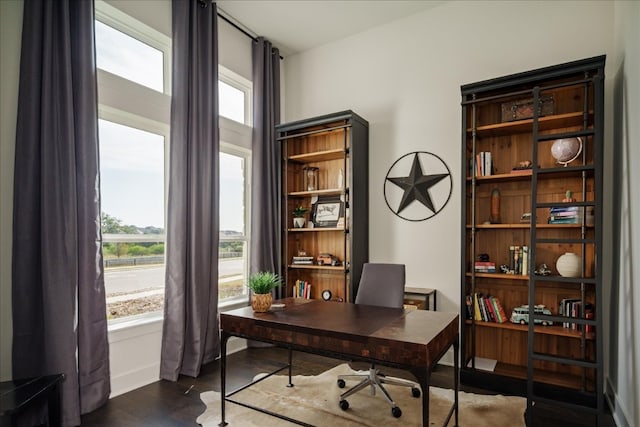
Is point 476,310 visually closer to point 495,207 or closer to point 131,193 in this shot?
point 495,207

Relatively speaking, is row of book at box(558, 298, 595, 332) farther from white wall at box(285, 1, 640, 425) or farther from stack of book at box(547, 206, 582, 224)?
stack of book at box(547, 206, 582, 224)

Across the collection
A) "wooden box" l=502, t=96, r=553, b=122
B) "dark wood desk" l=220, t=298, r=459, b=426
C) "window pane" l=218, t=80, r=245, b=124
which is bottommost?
"dark wood desk" l=220, t=298, r=459, b=426

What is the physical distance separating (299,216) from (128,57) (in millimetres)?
2306

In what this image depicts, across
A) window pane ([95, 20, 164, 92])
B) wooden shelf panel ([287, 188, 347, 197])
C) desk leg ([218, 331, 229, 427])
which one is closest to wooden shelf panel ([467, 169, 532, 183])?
wooden shelf panel ([287, 188, 347, 197])

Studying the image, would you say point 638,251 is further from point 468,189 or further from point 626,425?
point 468,189

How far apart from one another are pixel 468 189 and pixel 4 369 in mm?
3679

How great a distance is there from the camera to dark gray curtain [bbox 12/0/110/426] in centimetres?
239

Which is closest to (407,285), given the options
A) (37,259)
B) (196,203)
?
(196,203)

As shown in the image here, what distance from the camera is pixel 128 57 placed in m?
3.21

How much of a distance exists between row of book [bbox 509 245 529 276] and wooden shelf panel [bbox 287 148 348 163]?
185 centimetres

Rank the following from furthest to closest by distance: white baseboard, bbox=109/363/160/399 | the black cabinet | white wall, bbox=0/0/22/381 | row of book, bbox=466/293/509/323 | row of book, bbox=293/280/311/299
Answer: row of book, bbox=293/280/311/299 < the black cabinet < row of book, bbox=466/293/509/323 < white baseboard, bbox=109/363/160/399 < white wall, bbox=0/0/22/381

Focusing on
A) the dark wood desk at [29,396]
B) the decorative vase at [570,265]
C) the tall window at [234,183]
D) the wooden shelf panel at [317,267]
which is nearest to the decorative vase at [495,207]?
the decorative vase at [570,265]

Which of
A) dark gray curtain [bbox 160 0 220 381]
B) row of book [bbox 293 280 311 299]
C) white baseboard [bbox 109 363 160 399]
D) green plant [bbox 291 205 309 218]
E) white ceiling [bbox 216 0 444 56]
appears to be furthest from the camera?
green plant [bbox 291 205 309 218]

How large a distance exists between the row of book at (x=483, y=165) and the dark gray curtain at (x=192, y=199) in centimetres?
242
